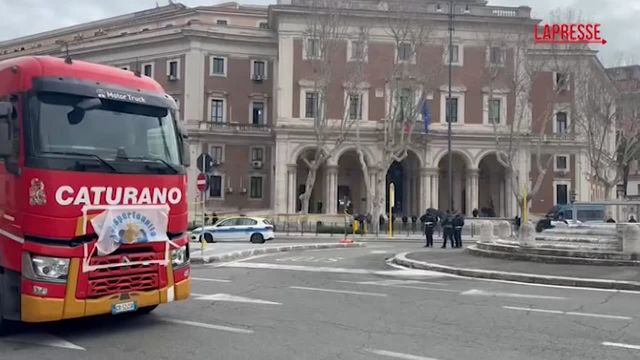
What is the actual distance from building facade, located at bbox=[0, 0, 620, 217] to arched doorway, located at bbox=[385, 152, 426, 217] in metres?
0.17

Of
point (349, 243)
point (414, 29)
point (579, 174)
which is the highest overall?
point (414, 29)

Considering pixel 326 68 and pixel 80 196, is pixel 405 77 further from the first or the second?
pixel 80 196

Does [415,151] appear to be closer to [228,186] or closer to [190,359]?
[228,186]

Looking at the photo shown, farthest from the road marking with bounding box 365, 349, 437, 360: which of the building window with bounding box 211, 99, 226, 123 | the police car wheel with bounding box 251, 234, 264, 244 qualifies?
the building window with bounding box 211, 99, 226, 123

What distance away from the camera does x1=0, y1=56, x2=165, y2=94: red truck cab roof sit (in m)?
7.43

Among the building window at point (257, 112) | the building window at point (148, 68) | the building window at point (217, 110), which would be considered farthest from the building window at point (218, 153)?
the building window at point (148, 68)

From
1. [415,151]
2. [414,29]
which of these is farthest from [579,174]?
[414,29]

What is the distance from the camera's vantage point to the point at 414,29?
1772 inches

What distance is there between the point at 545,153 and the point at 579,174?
3.78 m

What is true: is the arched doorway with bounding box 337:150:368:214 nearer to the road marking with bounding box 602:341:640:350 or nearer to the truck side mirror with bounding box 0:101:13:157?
the road marking with bounding box 602:341:640:350

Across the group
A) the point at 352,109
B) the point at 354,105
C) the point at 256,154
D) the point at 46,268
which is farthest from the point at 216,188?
the point at 46,268

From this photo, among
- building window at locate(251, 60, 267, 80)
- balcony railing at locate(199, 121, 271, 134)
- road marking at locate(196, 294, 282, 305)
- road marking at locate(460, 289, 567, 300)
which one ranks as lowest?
road marking at locate(460, 289, 567, 300)

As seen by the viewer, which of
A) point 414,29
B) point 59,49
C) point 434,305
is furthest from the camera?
point 59,49

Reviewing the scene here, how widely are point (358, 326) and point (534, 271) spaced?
27.5 ft
